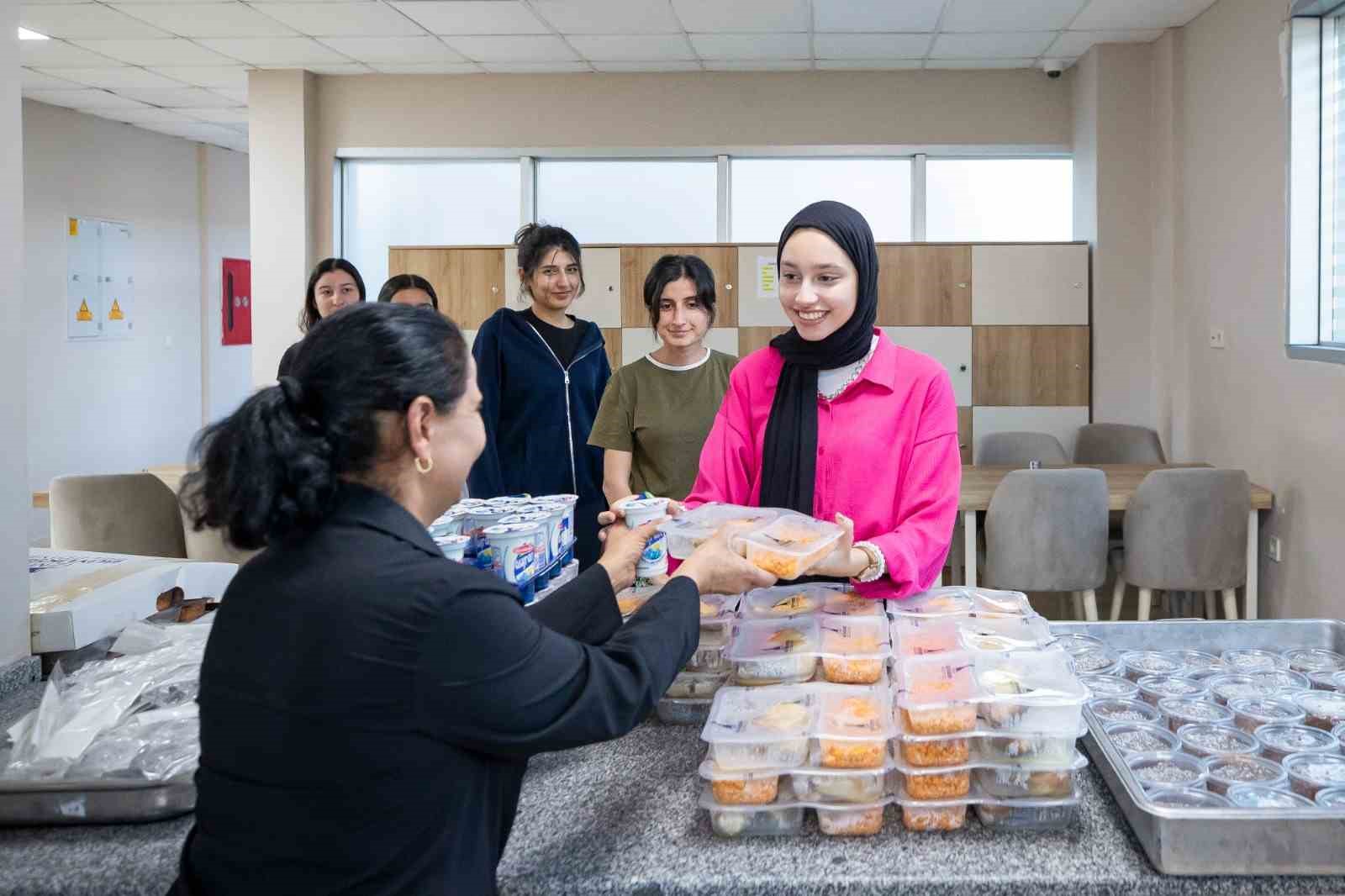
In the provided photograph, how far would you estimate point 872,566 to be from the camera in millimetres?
1619

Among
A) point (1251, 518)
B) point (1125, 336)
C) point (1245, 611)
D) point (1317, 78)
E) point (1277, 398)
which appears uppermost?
point (1317, 78)

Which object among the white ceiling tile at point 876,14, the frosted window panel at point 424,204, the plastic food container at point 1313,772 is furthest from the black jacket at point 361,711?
the frosted window panel at point 424,204

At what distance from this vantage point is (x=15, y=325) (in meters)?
1.79

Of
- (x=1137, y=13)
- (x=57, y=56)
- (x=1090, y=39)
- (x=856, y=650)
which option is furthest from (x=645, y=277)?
(x=856, y=650)

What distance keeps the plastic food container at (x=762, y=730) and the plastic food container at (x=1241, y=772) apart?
477mm

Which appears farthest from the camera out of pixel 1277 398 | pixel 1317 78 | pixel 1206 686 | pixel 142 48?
pixel 142 48

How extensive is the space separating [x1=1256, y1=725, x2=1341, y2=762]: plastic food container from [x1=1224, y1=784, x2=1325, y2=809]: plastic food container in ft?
0.33

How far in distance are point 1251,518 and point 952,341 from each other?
2.02 m

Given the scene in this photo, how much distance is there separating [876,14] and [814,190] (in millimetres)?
1509

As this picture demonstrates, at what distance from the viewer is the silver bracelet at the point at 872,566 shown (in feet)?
5.29

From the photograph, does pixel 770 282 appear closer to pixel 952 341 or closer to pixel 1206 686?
pixel 952 341

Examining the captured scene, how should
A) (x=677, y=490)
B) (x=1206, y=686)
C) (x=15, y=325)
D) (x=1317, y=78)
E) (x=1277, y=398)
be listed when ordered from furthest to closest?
(x=1277, y=398), (x=1317, y=78), (x=677, y=490), (x=15, y=325), (x=1206, y=686)

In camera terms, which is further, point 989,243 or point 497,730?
point 989,243

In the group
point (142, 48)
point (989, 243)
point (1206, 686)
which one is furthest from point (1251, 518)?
point (142, 48)
